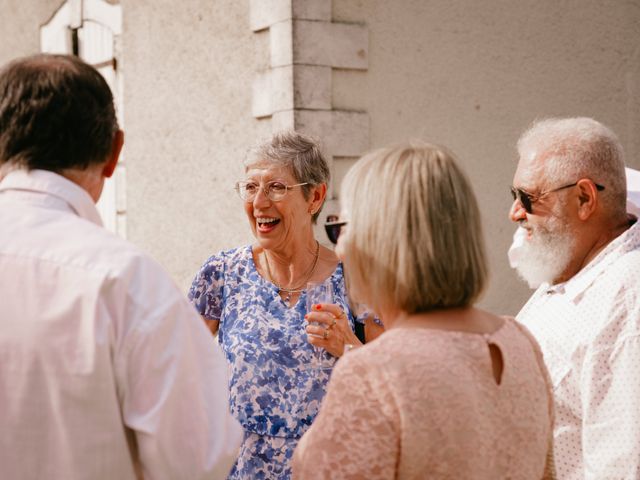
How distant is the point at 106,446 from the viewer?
1881mm

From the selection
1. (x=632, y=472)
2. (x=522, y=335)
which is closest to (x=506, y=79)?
(x=632, y=472)

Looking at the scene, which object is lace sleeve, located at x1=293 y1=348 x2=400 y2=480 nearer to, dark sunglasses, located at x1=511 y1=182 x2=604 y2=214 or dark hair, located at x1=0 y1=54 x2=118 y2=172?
dark hair, located at x1=0 y1=54 x2=118 y2=172

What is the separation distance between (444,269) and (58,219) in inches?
32.7

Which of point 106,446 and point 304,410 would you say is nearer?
point 106,446

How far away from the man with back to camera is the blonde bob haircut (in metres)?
0.41

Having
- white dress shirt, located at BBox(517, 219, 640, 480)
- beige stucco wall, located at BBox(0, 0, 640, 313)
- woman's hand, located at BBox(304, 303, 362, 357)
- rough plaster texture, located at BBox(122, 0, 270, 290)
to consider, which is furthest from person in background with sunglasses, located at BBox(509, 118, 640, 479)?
rough plaster texture, located at BBox(122, 0, 270, 290)

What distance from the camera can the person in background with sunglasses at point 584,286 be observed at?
2.62 m

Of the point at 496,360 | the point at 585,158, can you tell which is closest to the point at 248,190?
the point at 585,158

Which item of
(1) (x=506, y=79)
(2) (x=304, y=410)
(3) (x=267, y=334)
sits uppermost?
(1) (x=506, y=79)

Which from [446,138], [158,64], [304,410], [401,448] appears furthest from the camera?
[158,64]

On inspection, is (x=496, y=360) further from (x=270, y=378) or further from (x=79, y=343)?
(x=270, y=378)

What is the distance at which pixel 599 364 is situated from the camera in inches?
105

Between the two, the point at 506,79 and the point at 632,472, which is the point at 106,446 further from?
the point at 506,79

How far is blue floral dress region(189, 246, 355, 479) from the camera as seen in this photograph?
10.4 feet
